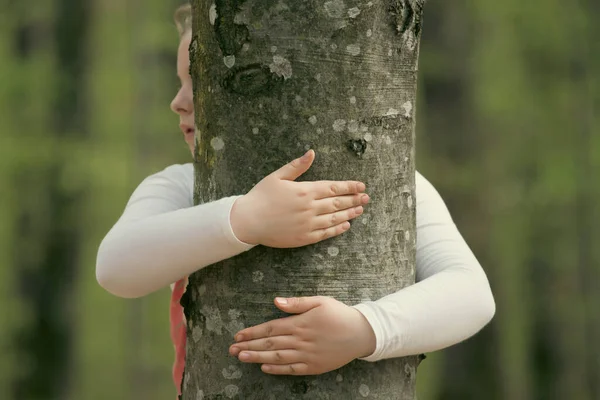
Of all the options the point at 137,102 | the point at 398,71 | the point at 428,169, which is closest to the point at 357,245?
the point at 398,71

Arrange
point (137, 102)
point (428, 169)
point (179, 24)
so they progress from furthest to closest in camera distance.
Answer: point (137, 102)
point (428, 169)
point (179, 24)

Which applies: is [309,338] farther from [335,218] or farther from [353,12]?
[353,12]

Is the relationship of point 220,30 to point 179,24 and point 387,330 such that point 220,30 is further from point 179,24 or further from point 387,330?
point 179,24

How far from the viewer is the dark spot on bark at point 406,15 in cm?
206

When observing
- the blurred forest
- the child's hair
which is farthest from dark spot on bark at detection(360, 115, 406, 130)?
the blurred forest

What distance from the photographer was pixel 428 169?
40.3 feet

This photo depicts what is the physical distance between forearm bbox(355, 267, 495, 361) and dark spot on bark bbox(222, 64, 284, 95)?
0.55 metres

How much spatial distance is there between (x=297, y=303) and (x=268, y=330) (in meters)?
0.09

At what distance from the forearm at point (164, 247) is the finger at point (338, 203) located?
0.61 feet

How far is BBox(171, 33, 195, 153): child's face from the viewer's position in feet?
8.66

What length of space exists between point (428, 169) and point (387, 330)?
1044cm

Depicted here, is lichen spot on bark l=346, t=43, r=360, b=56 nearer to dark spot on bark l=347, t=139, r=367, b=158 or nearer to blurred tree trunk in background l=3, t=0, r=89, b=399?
dark spot on bark l=347, t=139, r=367, b=158

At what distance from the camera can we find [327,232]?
1.99 m

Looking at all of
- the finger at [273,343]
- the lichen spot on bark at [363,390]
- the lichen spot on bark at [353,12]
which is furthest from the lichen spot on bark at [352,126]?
the lichen spot on bark at [363,390]
